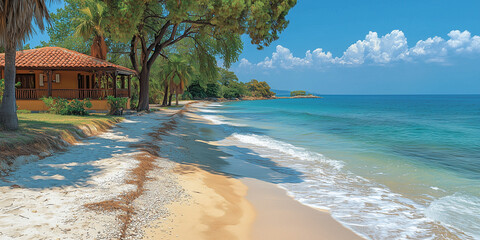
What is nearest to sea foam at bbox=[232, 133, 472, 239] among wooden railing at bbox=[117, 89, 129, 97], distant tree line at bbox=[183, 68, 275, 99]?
wooden railing at bbox=[117, 89, 129, 97]

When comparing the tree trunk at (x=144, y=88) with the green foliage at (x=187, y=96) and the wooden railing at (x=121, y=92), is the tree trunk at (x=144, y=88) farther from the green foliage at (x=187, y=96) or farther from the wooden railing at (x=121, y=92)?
the green foliage at (x=187, y=96)

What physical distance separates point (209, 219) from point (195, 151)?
24.0 feet

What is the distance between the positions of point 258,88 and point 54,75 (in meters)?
138

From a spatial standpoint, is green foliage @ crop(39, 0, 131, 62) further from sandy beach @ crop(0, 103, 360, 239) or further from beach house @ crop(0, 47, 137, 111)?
sandy beach @ crop(0, 103, 360, 239)

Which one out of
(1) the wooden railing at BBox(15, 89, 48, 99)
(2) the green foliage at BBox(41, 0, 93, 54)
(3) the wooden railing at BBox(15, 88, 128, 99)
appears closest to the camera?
(1) the wooden railing at BBox(15, 89, 48, 99)

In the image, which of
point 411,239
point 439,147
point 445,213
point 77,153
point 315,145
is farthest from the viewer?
point 439,147

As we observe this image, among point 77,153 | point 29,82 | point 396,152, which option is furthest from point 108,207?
point 29,82

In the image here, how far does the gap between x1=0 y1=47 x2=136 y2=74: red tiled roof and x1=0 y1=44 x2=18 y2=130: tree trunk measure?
1268cm

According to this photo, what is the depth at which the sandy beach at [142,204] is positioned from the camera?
15.7 feet

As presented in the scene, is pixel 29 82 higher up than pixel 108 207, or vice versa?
pixel 29 82

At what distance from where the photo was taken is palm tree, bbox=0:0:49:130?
9883 millimetres

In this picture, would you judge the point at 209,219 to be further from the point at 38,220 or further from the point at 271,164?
the point at 271,164

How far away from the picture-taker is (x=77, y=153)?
9.80 metres

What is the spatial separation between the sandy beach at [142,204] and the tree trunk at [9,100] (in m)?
3.00
